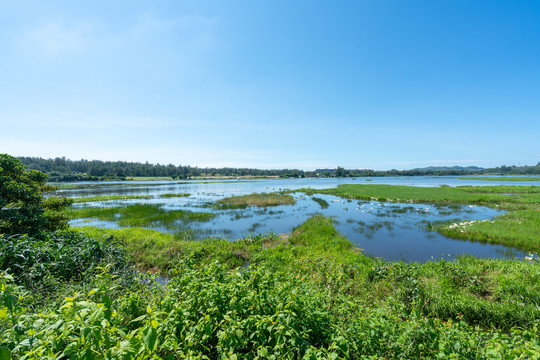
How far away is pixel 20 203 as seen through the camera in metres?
8.98

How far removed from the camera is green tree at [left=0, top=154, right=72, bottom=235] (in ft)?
27.9

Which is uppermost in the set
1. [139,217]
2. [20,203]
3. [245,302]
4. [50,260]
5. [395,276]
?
[20,203]

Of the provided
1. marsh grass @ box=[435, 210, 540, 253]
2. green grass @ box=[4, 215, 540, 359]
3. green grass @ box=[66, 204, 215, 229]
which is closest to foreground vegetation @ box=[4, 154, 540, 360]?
green grass @ box=[4, 215, 540, 359]

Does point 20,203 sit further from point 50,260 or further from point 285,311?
point 285,311

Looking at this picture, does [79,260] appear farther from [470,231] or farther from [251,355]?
[470,231]

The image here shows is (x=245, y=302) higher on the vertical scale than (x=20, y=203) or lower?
lower

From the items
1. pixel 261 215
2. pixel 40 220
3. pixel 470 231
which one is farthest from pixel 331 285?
pixel 261 215

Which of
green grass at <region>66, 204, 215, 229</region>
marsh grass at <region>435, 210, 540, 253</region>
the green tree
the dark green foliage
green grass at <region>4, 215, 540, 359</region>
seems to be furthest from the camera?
green grass at <region>66, 204, 215, 229</region>

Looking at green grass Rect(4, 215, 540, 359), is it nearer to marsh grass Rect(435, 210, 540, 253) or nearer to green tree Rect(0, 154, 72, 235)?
green tree Rect(0, 154, 72, 235)

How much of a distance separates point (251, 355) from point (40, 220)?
1284cm

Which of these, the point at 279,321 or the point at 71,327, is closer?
the point at 71,327

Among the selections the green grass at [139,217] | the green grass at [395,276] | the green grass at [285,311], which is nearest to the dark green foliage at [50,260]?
the green grass at [285,311]

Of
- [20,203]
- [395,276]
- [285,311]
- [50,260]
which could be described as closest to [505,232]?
[395,276]

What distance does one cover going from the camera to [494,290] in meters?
7.64
